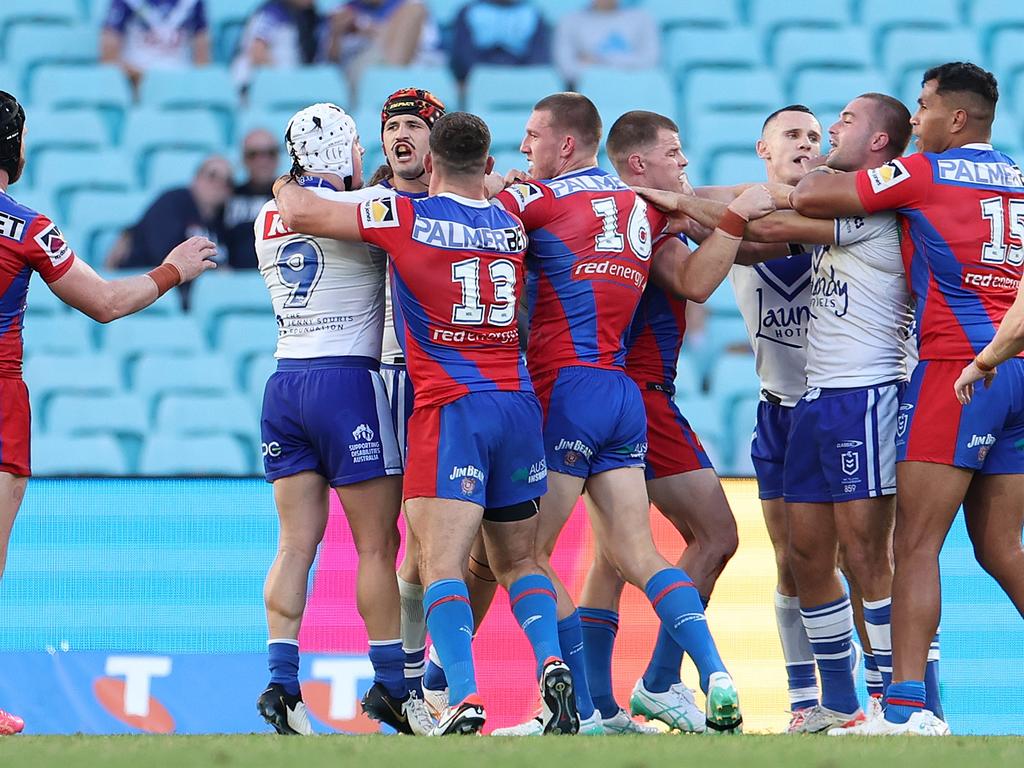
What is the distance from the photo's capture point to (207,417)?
38.2ft

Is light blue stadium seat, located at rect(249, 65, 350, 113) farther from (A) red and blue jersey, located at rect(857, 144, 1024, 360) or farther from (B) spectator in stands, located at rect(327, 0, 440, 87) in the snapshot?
(A) red and blue jersey, located at rect(857, 144, 1024, 360)

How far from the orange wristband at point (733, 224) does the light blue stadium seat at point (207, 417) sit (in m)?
5.29

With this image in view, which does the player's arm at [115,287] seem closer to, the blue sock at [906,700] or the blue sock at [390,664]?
the blue sock at [390,664]

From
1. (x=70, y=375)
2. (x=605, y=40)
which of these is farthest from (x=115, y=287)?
(x=605, y=40)

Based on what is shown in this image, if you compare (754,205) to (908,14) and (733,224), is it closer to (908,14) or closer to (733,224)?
(733,224)

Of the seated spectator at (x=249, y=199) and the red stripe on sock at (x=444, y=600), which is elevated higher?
the seated spectator at (x=249, y=199)

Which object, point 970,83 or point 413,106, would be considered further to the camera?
point 413,106

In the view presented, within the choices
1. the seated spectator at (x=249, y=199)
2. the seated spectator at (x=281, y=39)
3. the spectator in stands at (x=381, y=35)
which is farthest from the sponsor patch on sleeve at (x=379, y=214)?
Answer: the seated spectator at (x=281, y=39)

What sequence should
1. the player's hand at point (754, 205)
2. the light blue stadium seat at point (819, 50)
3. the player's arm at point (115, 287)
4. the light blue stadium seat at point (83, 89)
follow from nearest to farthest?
the player's arm at point (115, 287) < the player's hand at point (754, 205) < the light blue stadium seat at point (83, 89) < the light blue stadium seat at point (819, 50)

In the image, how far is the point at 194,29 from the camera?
565 inches

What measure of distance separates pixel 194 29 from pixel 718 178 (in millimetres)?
4949

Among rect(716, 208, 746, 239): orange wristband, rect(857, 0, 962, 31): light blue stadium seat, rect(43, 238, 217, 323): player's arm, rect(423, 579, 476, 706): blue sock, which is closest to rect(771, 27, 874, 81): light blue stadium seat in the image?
rect(857, 0, 962, 31): light blue stadium seat

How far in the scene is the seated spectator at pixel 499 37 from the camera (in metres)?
14.3

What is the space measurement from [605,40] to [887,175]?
26.3ft
